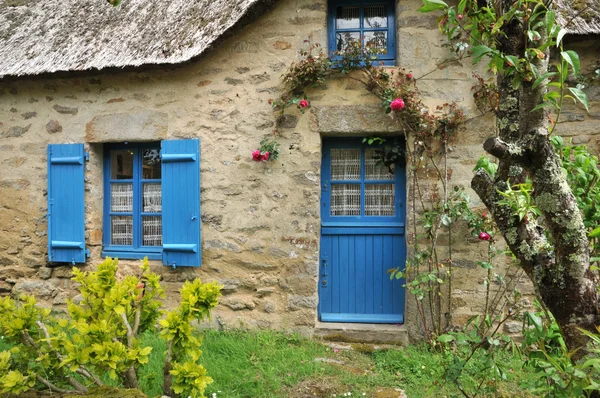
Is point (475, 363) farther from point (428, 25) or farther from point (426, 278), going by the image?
point (428, 25)

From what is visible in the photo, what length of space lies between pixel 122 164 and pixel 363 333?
2773 millimetres

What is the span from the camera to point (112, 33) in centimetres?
399

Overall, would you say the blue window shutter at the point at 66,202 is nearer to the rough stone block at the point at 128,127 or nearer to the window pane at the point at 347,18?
the rough stone block at the point at 128,127

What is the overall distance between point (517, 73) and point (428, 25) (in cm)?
250

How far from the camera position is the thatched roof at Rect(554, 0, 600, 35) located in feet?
10.6

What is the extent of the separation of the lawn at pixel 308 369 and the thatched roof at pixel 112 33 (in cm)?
237

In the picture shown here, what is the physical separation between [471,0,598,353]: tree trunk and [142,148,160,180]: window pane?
339cm

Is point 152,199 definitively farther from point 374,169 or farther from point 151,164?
point 374,169

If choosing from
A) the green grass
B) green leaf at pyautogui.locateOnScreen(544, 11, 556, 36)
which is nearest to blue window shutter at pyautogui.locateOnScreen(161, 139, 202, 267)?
the green grass

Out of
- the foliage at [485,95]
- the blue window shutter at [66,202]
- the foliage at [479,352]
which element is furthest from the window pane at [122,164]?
the foliage at [479,352]

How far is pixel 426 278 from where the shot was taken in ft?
10.6

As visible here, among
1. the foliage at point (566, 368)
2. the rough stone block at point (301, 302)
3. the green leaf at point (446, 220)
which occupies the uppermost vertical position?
the green leaf at point (446, 220)

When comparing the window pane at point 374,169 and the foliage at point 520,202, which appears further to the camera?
the window pane at point 374,169

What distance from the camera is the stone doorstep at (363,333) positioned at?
3590mm
